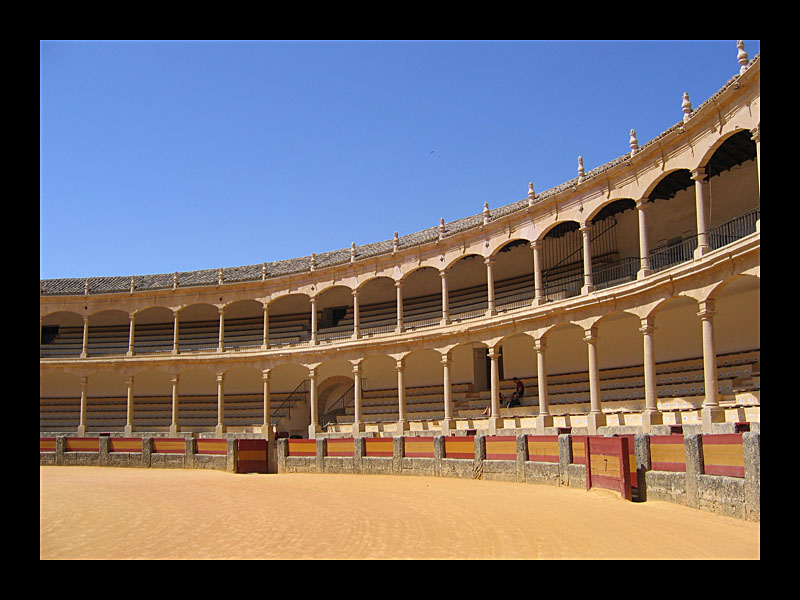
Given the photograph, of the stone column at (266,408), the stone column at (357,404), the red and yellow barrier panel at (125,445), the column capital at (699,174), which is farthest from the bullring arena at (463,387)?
the stone column at (266,408)

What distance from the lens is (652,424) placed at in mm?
19906

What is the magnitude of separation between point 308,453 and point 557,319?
365 inches

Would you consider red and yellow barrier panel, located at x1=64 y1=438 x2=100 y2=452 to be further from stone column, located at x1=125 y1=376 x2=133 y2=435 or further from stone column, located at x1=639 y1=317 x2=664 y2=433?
stone column, located at x1=639 y1=317 x2=664 y2=433

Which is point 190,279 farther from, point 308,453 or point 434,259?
point 308,453

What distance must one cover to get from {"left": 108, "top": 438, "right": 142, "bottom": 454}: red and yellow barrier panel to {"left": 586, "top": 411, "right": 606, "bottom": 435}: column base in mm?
15751

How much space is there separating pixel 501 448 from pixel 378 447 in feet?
15.6

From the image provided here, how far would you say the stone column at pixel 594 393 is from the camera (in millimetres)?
21688

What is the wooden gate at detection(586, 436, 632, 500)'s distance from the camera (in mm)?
13102

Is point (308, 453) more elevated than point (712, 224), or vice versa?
point (712, 224)

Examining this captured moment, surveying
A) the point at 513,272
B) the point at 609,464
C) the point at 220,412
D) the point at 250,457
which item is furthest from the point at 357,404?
the point at 609,464

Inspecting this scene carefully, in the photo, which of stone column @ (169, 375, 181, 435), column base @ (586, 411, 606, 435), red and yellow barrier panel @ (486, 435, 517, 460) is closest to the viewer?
red and yellow barrier panel @ (486, 435, 517, 460)

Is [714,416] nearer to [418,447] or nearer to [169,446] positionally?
[418,447]

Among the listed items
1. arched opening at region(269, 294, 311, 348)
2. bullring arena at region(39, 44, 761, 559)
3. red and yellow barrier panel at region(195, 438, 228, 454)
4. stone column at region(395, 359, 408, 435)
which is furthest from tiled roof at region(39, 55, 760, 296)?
red and yellow barrier panel at region(195, 438, 228, 454)
